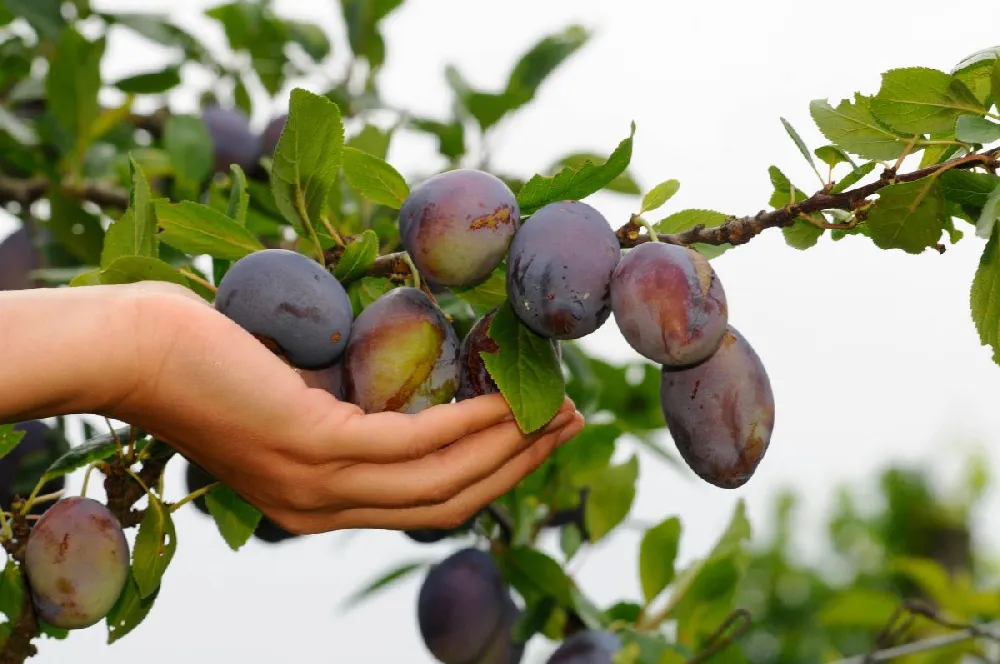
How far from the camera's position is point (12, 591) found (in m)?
0.86

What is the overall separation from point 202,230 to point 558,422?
0.29m

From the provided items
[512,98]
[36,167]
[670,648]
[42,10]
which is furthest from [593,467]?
[42,10]

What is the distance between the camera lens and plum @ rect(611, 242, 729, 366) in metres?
0.63

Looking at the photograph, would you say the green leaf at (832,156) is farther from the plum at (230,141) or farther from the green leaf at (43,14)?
the green leaf at (43,14)

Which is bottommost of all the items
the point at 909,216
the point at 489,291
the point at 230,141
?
the point at 230,141

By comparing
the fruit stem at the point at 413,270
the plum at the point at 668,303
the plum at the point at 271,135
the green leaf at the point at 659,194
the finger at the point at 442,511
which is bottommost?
the finger at the point at 442,511

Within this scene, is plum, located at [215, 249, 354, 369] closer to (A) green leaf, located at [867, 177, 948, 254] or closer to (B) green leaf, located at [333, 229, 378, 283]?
(B) green leaf, located at [333, 229, 378, 283]

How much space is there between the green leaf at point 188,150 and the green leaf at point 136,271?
0.56m

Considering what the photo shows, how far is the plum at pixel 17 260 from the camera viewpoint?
4.50ft

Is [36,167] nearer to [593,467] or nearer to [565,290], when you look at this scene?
[593,467]

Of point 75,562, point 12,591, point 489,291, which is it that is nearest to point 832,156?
point 489,291

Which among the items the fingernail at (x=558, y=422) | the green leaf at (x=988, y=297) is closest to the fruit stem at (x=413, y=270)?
the fingernail at (x=558, y=422)

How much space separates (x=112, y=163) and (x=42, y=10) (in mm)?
221

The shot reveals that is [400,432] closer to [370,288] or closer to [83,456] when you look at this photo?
[370,288]
